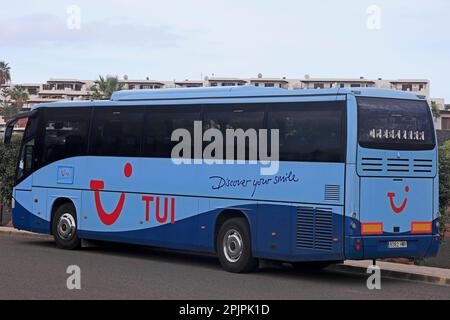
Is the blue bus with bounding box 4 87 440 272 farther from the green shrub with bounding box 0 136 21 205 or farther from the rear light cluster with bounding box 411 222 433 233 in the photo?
the green shrub with bounding box 0 136 21 205

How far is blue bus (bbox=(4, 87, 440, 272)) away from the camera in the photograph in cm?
1451

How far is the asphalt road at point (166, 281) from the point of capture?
1268cm

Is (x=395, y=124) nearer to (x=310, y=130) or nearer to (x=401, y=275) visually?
(x=310, y=130)

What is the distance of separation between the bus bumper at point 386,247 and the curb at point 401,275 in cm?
45

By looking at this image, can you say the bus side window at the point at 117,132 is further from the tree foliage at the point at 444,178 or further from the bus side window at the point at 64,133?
the tree foliage at the point at 444,178

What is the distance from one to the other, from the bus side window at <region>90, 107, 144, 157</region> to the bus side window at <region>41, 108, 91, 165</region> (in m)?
0.38

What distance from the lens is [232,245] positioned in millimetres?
16188

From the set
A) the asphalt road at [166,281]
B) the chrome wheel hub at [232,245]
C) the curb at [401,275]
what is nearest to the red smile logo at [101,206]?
the asphalt road at [166,281]

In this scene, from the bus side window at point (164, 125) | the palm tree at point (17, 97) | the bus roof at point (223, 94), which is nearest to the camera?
the bus roof at point (223, 94)

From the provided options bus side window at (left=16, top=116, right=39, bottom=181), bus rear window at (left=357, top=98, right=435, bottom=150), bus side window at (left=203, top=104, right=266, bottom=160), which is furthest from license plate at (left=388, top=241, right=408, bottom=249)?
bus side window at (left=16, top=116, right=39, bottom=181)

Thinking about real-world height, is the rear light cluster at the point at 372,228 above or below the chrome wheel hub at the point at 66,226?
above

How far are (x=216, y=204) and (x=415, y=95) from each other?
4180mm
